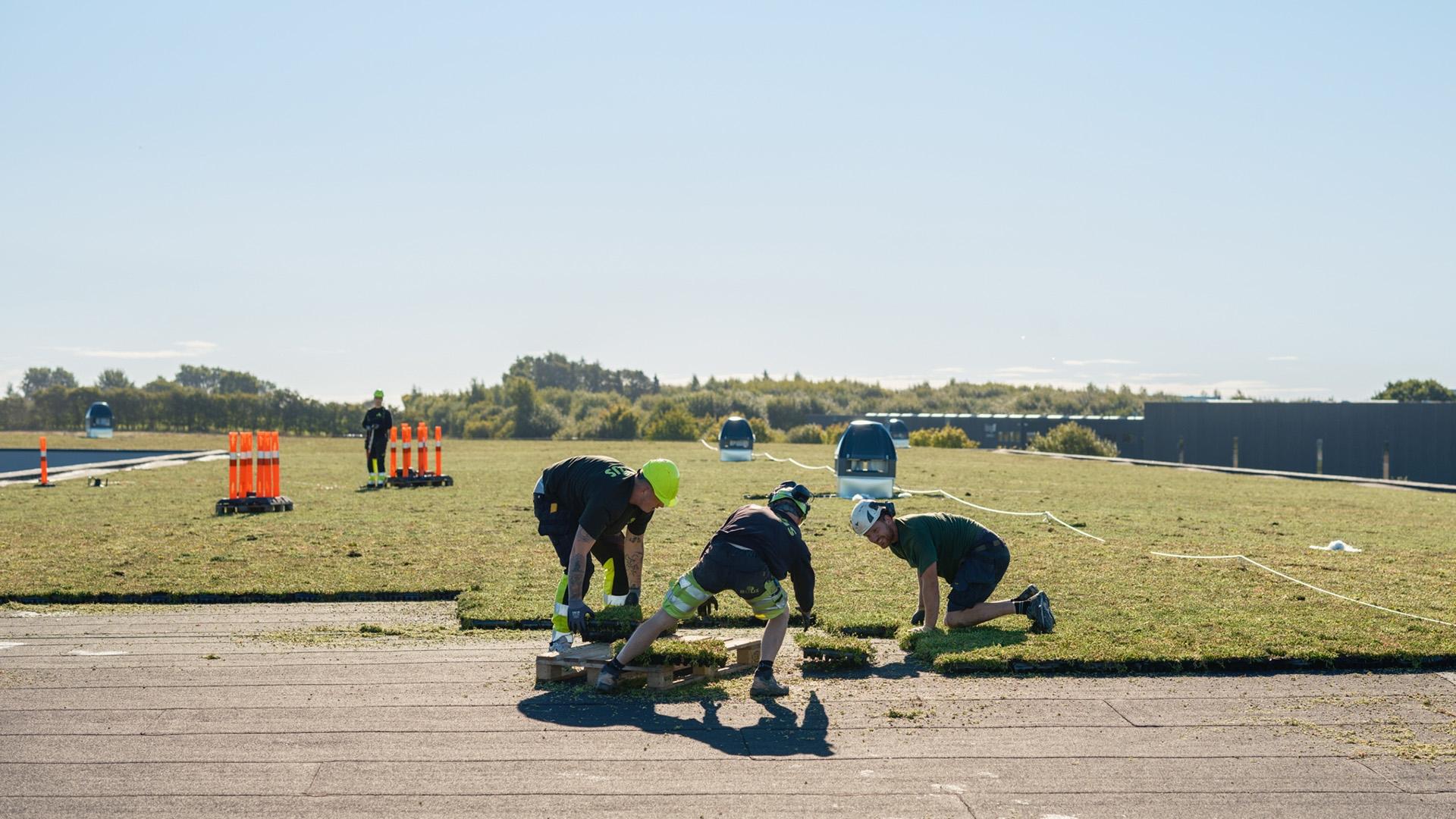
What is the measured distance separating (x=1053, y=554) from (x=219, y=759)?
11300 mm

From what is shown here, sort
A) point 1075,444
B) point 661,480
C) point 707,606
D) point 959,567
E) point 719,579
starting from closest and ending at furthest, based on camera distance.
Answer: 1. point 719,579
2. point 661,480
3. point 707,606
4. point 959,567
5. point 1075,444

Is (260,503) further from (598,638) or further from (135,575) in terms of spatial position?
(598,638)

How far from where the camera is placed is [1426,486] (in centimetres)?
3388

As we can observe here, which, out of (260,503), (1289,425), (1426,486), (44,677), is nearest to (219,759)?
(44,677)

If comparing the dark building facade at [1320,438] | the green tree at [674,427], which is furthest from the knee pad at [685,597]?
the green tree at [674,427]

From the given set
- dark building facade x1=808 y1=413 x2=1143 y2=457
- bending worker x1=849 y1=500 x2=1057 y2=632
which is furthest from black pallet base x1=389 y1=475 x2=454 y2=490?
dark building facade x1=808 y1=413 x2=1143 y2=457

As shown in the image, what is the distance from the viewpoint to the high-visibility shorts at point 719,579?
26.9ft

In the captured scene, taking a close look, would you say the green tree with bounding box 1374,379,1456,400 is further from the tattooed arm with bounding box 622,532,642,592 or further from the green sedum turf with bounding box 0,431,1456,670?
the tattooed arm with bounding box 622,532,642,592

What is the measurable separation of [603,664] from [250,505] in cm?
1530

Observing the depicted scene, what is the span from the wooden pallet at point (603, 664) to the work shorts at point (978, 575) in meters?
2.36

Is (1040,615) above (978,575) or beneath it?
beneath

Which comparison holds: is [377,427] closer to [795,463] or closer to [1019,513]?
[1019,513]

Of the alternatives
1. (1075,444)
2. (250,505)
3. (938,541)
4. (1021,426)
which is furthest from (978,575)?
(1021,426)

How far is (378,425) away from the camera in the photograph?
26891 mm
